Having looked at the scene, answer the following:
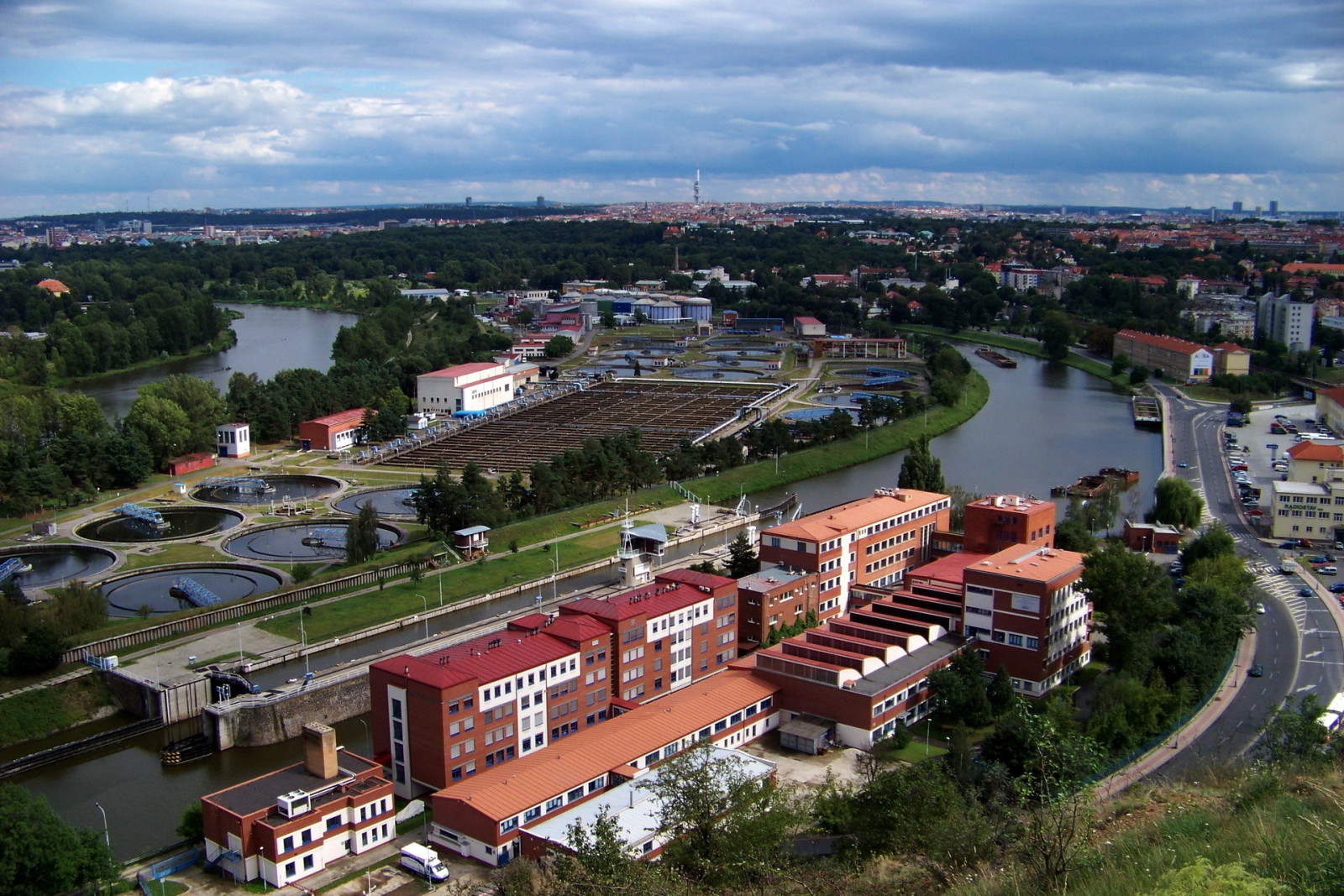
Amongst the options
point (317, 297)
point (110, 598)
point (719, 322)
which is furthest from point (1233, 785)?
point (317, 297)

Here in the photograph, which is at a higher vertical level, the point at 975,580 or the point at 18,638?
the point at 975,580

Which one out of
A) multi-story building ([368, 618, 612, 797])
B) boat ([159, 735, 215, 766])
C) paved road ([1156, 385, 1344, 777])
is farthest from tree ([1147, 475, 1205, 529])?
boat ([159, 735, 215, 766])

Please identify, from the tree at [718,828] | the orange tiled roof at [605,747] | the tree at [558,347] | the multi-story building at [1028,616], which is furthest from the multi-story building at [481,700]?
the tree at [558,347]

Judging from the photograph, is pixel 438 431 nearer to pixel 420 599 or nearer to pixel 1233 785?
pixel 420 599

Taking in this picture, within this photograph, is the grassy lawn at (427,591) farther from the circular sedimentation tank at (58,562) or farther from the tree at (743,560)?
the circular sedimentation tank at (58,562)

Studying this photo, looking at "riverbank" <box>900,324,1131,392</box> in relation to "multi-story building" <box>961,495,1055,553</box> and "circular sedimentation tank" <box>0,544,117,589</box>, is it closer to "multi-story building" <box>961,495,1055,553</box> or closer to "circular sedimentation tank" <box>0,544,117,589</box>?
"multi-story building" <box>961,495,1055,553</box>

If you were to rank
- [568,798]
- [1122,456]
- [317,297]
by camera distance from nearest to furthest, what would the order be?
1. [568,798]
2. [1122,456]
3. [317,297]

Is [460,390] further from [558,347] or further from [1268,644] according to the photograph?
[1268,644]
